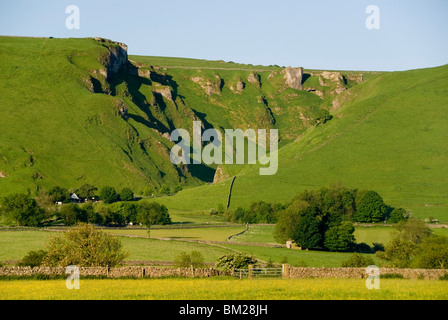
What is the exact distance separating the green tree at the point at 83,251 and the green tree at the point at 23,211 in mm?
78726

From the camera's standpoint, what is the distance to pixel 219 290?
3531 centimetres

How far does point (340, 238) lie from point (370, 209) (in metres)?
45.1

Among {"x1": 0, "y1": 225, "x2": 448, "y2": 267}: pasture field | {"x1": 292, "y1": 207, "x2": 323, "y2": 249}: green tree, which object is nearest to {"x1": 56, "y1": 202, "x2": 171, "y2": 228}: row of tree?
{"x1": 0, "y1": 225, "x2": 448, "y2": 267}: pasture field

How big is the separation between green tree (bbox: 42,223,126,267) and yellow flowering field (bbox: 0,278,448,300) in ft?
38.0

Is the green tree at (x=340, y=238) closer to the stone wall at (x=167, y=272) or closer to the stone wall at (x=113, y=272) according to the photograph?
the stone wall at (x=167, y=272)

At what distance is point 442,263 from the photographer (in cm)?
5606

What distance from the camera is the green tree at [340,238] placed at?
105 metres

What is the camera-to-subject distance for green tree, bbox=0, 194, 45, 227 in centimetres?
13150

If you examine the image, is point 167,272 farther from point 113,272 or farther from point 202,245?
point 202,245

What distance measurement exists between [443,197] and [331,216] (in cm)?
7030

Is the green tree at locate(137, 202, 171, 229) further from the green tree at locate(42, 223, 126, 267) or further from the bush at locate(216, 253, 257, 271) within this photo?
the green tree at locate(42, 223, 126, 267)

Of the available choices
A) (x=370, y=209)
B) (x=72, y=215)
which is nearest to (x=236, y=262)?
(x=72, y=215)
